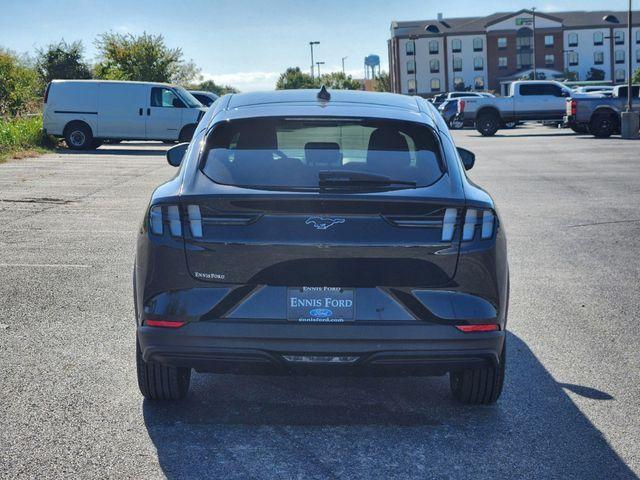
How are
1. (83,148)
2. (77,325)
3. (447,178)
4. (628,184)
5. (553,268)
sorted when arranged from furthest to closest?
(83,148)
(628,184)
(553,268)
(77,325)
(447,178)

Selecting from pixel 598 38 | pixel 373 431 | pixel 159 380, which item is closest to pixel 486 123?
pixel 159 380

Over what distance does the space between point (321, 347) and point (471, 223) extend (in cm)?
90

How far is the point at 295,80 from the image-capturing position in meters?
139

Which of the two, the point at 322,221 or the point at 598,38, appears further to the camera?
the point at 598,38

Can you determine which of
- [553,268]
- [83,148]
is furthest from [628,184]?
[83,148]

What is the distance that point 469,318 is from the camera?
176 inches

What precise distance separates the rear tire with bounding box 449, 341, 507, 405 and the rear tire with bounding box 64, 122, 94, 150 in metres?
26.6

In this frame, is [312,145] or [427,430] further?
[312,145]

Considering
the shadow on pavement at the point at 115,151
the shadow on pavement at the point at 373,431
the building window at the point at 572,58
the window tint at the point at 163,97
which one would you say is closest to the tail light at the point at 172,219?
the shadow on pavement at the point at 373,431

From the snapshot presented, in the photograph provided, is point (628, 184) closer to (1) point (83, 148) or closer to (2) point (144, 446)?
(2) point (144, 446)

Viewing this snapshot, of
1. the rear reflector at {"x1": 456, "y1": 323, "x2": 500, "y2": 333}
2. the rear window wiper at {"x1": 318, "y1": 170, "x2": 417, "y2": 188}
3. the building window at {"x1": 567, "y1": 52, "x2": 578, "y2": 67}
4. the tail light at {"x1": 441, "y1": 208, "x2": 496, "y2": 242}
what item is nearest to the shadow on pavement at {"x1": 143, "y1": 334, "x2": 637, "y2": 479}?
the rear reflector at {"x1": 456, "y1": 323, "x2": 500, "y2": 333}

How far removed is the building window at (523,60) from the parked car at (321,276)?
12069 cm

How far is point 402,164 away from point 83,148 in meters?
26.7

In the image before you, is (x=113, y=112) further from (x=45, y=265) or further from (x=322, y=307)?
(x=322, y=307)
